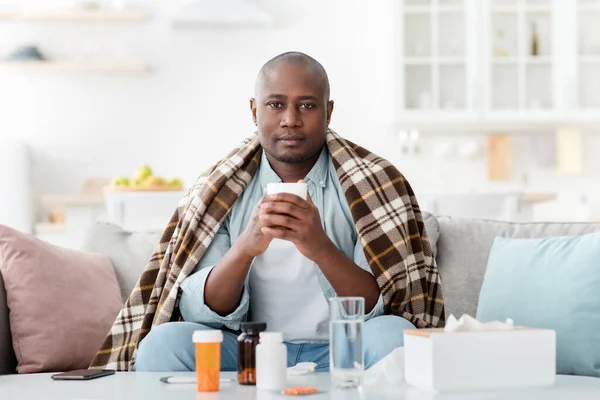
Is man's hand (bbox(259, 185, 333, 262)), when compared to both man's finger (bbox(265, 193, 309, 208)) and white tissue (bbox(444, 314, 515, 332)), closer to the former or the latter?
man's finger (bbox(265, 193, 309, 208))

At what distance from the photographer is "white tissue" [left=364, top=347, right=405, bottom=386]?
5.01 feet

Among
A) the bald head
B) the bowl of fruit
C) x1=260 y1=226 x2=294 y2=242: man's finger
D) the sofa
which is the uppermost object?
the bald head

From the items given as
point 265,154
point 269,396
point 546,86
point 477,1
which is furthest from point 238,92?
point 269,396

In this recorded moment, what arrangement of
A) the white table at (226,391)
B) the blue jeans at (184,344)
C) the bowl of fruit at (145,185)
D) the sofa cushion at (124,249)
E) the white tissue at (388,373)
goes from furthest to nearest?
1. the bowl of fruit at (145,185)
2. the sofa cushion at (124,249)
3. the blue jeans at (184,344)
4. the white tissue at (388,373)
5. the white table at (226,391)

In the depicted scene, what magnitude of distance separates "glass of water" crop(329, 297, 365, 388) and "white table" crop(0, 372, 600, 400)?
0.03 meters

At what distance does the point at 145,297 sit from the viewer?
2227 mm

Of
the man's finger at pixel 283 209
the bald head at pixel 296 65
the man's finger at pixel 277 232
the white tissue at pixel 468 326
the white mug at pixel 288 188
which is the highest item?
the bald head at pixel 296 65

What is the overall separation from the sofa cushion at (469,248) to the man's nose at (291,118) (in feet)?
2.27

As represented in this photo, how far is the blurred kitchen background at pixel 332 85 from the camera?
535 cm

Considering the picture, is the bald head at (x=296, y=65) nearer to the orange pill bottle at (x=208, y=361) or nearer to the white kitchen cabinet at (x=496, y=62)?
the orange pill bottle at (x=208, y=361)

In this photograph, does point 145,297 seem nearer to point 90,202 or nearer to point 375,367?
point 375,367

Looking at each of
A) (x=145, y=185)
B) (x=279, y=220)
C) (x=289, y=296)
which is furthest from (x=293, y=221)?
(x=145, y=185)

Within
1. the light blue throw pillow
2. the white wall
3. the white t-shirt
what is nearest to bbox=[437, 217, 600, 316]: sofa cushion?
the light blue throw pillow

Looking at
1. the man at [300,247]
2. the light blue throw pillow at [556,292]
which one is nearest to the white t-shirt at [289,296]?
the man at [300,247]
